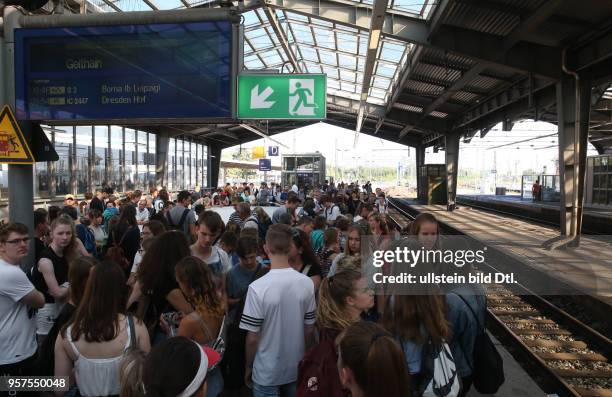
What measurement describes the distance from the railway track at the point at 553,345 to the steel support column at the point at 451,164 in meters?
20.8

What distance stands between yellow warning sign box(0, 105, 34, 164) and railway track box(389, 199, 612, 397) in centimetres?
606

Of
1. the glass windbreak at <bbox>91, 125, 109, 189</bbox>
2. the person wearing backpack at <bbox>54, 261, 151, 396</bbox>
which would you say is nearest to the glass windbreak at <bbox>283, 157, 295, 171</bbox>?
the glass windbreak at <bbox>91, 125, 109, 189</bbox>

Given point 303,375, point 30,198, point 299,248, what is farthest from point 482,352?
point 30,198

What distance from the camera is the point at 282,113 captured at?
19.9 feet

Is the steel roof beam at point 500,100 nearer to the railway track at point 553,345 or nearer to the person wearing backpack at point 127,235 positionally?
the railway track at point 553,345

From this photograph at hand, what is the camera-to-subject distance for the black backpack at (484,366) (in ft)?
8.61

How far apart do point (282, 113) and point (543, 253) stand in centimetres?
1043

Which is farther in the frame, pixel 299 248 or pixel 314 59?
pixel 314 59

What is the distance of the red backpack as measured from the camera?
7.77 feet

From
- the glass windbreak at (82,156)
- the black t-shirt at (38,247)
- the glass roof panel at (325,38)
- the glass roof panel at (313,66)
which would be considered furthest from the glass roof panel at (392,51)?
the black t-shirt at (38,247)

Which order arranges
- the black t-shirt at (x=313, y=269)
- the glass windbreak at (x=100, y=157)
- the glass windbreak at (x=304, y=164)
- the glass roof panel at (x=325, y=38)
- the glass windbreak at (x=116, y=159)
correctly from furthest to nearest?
the glass windbreak at (x=304, y=164)
the glass windbreak at (x=116, y=159)
the glass windbreak at (x=100, y=157)
the glass roof panel at (x=325, y=38)
the black t-shirt at (x=313, y=269)

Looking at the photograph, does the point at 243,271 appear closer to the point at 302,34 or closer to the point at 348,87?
the point at 302,34

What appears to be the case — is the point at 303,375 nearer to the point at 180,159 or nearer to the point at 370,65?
the point at 370,65

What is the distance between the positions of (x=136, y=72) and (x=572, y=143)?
12047mm
